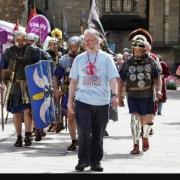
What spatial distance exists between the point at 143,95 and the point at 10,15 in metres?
22.4

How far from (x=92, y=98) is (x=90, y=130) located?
400 millimetres

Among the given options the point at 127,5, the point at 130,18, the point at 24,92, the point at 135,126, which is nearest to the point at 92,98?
the point at 135,126

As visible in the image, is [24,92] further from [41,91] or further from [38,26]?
[38,26]

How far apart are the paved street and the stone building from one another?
84.5ft

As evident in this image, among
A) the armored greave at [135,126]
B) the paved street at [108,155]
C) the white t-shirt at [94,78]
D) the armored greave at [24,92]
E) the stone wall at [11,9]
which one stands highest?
the stone wall at [11,9]

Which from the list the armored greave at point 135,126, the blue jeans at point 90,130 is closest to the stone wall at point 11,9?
the armored greave at point 135,126

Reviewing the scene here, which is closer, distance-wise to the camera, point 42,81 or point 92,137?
point 92,137

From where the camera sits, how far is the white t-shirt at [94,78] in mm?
9969

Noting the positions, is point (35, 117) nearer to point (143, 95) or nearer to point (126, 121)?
point (143, 95)

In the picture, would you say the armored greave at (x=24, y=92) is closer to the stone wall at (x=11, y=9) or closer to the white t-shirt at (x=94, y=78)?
the white t-shirt at (x=94, y=78)

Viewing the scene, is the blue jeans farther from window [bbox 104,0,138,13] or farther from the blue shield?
window [bbox 104,0,138,13]

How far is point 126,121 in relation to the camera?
1798 cm

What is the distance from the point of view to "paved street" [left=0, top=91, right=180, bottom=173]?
10.4 metres
